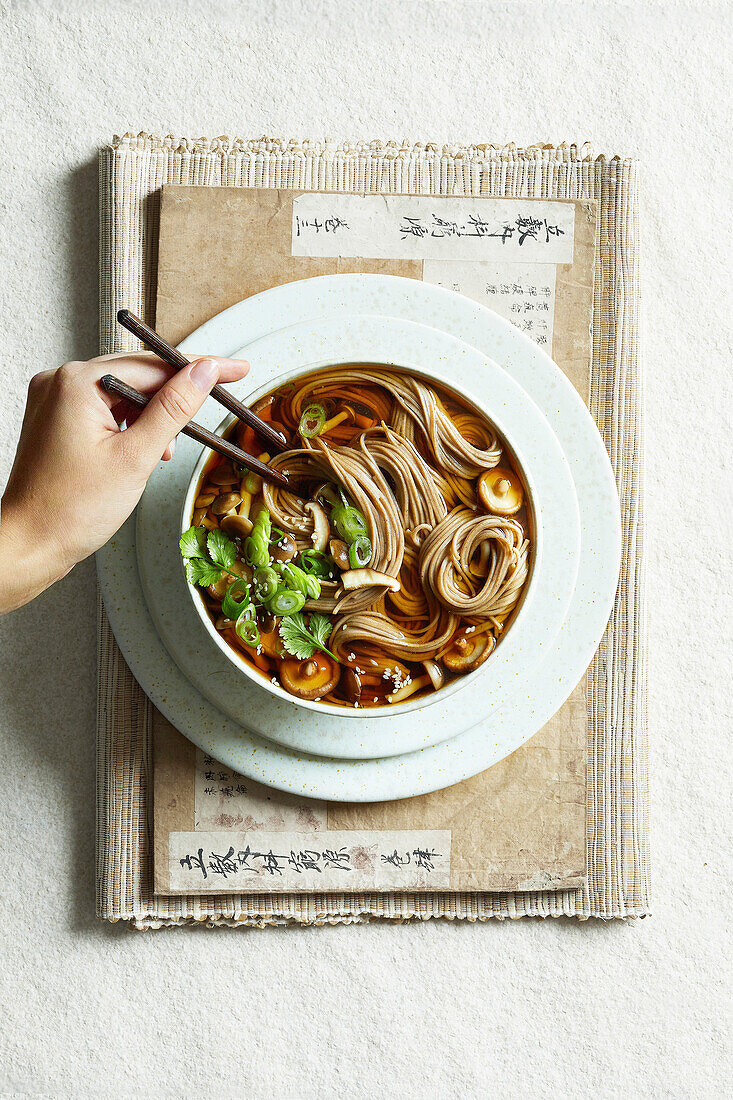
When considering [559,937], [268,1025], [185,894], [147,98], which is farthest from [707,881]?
[147,98]

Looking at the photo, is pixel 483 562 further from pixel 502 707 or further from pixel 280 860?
pixel 280 860

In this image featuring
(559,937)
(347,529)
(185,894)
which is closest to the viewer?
(347,529)

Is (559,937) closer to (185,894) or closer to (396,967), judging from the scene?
(396,967)

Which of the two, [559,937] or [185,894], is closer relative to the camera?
[185,894]

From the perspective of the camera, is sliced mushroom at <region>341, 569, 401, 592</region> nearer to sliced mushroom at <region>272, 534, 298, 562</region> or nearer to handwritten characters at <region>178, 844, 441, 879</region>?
sliced mushroom at <region>272, 534, 298, 562</region>

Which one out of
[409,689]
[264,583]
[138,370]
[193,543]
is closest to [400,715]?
[409,689]

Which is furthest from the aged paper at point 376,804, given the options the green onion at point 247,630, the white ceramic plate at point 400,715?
the green onion at point 247,630

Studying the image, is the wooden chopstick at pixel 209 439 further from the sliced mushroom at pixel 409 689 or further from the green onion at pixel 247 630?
the sliced mushroom at pixel 409 689
